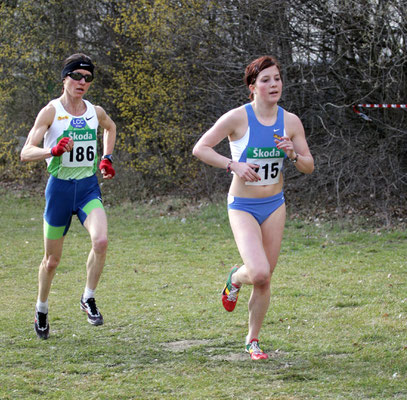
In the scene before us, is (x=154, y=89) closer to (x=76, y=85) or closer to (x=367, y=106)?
(x=367, y=106)

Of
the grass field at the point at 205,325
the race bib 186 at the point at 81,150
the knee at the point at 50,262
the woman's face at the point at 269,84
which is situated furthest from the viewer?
the knee at the point at 50,262

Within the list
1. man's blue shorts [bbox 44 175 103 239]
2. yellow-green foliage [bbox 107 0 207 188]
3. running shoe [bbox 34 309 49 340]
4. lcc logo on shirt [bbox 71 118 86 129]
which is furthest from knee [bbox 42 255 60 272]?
yellow-green foliage [bbox 107 0 207 188]

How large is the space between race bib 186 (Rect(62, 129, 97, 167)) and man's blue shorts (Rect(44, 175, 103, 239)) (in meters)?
→ 0.14

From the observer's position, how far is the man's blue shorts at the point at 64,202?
5484mm

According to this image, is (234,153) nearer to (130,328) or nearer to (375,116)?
(130,328)

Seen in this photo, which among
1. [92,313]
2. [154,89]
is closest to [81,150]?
[92,313]

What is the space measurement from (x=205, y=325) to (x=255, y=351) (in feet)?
3.78

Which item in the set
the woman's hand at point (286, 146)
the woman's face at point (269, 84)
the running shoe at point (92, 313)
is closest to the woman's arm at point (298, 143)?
the woman's hand at point (286, 146)

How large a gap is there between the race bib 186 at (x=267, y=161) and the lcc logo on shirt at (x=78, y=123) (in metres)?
1.52

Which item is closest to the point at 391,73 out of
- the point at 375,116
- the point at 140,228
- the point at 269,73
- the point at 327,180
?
the point at 375,116

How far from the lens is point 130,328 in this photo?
5.97 m

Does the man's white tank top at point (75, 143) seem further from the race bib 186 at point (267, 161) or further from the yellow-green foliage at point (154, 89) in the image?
the yellow-green foliage at point (154, 89)

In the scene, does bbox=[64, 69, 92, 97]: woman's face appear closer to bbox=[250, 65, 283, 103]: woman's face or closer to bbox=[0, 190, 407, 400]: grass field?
bbox=[250, 65, 283, 103]: woman's face

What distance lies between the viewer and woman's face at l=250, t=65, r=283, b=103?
15.7 ft
